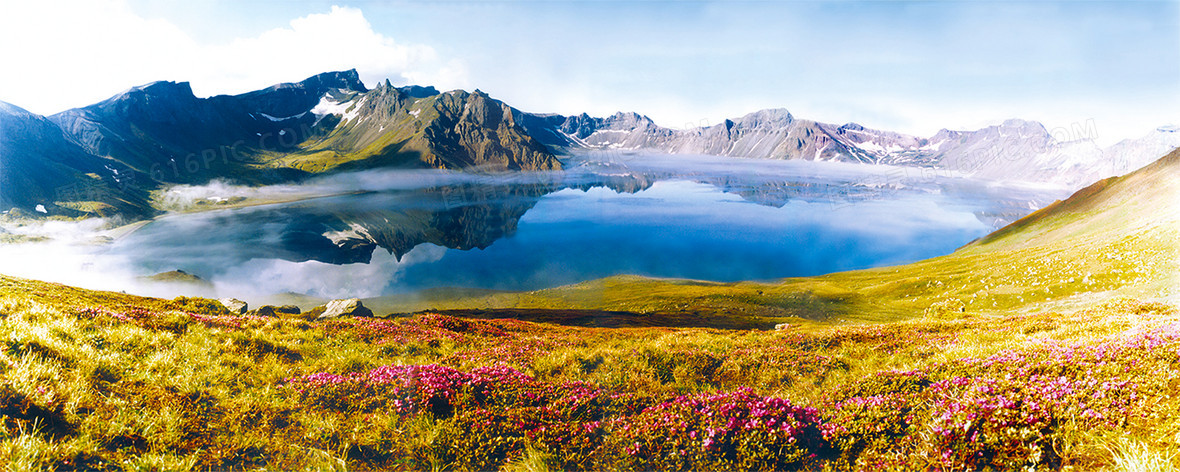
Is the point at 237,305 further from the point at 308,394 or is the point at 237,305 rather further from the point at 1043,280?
the point at 1043,280

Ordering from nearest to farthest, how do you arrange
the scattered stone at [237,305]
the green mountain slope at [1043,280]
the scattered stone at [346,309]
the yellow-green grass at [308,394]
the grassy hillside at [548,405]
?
the yellow-green grass at [308,394] → the grassy hillside at [548,405] → the green mountain slope at [1043,280] → the scattered stone at [237,305] → the scattered stone at [346,309]

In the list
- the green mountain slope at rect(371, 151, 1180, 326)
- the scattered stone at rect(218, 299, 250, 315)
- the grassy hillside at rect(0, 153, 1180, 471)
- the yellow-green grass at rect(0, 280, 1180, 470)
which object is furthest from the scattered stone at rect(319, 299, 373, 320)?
the green mountain slope at rect(371, 151, 1180, 326)

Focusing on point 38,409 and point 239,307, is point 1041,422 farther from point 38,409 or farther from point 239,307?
point 239,307

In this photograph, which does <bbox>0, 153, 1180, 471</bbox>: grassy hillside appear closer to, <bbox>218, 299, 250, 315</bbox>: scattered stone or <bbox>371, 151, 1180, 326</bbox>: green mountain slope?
<bbox>218, 299, 250, 315</bbox>: scattered stone

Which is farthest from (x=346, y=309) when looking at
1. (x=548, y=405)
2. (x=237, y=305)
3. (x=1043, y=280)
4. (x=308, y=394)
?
(x=1043, y=280)

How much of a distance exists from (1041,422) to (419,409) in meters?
8.07

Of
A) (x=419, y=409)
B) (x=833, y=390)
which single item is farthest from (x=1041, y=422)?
(x=419, y=409)

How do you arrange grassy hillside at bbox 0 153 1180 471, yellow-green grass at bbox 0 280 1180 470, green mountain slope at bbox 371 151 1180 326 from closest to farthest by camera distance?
yellow-green grass at bbox 0 280 1180 470 → grassy hillside at bbox 0 153 1180 471 → green mountain slope at bbox 371 151 1180 326

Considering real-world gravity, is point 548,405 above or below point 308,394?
below

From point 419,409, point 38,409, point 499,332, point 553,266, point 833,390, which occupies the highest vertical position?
point 38,409

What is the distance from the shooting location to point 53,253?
22.9 m

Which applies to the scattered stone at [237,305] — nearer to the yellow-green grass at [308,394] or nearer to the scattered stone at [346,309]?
the scattered stone at [346,309]

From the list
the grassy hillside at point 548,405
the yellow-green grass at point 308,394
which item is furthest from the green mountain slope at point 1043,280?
the grassy hillside at point 548,405

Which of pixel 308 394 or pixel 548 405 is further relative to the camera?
pixel 548 405
